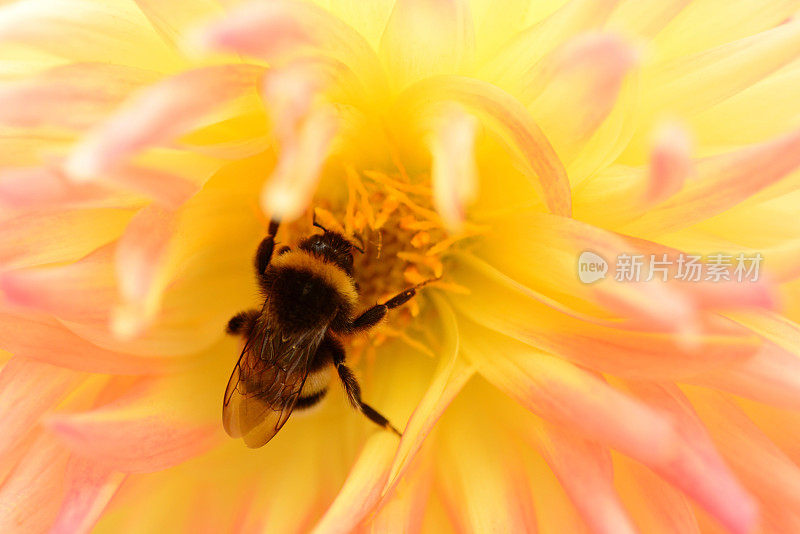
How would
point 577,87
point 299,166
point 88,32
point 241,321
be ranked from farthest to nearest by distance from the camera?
1. point 241,321
2. point 88,32
3. point 577,87
4. point 299,166

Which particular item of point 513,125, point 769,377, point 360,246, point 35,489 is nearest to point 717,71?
point 513,125

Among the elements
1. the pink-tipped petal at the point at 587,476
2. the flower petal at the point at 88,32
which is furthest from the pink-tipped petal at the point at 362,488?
the flower petal at the point at 88,32

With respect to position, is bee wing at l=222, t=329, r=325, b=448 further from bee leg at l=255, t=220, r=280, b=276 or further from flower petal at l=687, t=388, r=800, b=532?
flower petal at l=687, t=388, r=800, b=532

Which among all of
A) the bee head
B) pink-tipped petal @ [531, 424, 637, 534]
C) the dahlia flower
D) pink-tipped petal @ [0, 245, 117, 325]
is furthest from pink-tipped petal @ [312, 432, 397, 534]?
pink-tipped petal @ [0, 245, 117, 325]

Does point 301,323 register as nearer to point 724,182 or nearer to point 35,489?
point 35,489

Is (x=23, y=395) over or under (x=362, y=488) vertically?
under

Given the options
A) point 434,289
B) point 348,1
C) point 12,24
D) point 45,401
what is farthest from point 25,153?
point 434,289

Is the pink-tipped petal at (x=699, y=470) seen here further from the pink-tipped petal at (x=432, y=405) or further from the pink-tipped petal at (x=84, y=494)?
the pink-tipped petal at (x=84, y=494)
